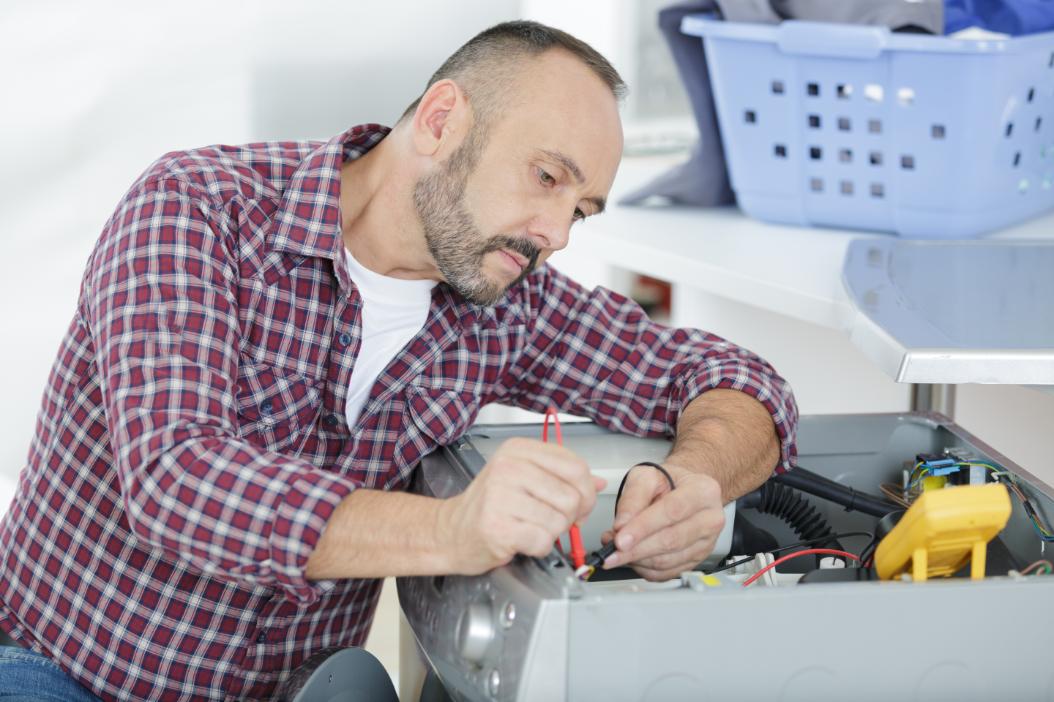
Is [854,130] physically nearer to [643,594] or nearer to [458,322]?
[458,322]

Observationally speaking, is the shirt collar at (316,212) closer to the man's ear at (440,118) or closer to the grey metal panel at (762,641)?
the man's ear at (440,118)

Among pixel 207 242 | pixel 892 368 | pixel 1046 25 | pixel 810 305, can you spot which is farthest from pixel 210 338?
pixel 1046 25

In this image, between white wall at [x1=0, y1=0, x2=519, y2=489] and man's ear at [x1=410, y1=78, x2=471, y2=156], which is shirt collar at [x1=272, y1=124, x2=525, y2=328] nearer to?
man's ear at [x1=410, y1=78, x2=471, y2=156]

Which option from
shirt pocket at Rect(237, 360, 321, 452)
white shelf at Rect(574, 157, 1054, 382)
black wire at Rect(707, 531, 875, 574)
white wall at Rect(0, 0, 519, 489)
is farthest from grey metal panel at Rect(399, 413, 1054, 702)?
white wall at Rect(0, 0, 519, 489)

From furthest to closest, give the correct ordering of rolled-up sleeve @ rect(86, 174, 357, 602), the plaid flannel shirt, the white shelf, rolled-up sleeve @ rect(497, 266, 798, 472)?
the white shelf
rolled-up sleeve @ rect(497, 266, 798, 472)
the plaid flannel shirt
rolled-up sleeve @ rect(86, 174, 357, 602)

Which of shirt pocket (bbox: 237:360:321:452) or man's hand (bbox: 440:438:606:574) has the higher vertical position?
man's hand (bbox: 440:438:606:574)

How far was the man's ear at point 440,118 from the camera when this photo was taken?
1.25 m

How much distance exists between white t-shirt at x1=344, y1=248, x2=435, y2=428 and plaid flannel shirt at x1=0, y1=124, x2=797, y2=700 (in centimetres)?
2

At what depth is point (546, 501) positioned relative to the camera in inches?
34.8

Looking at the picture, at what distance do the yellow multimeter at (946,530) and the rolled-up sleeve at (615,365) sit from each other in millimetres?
378

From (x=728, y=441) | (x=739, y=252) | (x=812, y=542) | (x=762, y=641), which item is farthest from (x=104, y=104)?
(x=762, y=641)

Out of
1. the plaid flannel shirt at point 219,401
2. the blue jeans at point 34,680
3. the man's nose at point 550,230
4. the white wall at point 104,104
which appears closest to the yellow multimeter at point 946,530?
the plaid flannel shirt at point 219,401

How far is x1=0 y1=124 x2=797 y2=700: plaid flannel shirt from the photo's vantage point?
1.03 meters

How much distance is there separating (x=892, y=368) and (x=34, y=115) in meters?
1.34
